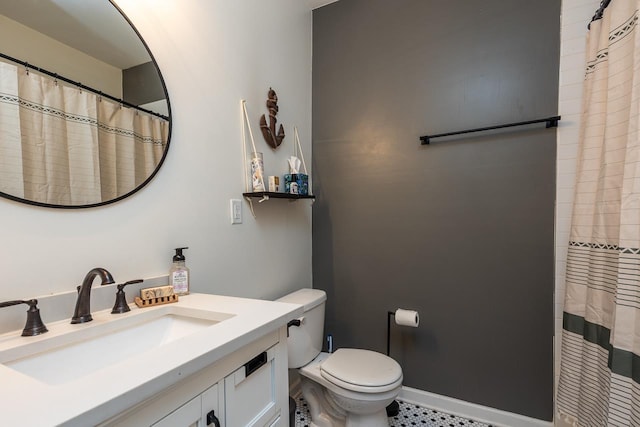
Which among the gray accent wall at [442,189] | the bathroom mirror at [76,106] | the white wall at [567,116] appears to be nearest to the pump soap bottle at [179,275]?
the bathroom mirror at [76,106]

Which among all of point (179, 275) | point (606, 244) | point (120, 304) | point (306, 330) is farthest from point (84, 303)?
point (606, 244)

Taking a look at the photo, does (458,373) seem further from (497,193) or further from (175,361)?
(175,361)

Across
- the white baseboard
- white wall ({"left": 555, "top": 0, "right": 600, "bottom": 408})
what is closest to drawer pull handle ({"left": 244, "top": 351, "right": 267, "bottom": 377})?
the white baseboard

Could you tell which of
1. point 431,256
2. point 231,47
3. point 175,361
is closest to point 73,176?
point 175,361

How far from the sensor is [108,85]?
0.96 meters

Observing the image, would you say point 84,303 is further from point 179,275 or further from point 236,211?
point 236,211

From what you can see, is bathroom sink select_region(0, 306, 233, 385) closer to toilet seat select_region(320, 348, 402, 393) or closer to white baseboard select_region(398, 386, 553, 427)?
toilet seat select_region(320, 348, 402, 393)

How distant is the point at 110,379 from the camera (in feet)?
1.58

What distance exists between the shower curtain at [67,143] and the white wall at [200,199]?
6 centimetres

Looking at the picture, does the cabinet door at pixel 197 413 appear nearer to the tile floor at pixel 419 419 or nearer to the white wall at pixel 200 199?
the white wall at pixel 200 199

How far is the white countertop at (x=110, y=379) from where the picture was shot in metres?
0.40

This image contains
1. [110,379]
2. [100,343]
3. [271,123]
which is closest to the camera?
[110,379]

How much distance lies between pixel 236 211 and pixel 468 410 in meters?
1.66

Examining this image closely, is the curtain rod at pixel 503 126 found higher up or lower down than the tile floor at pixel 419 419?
higher up
